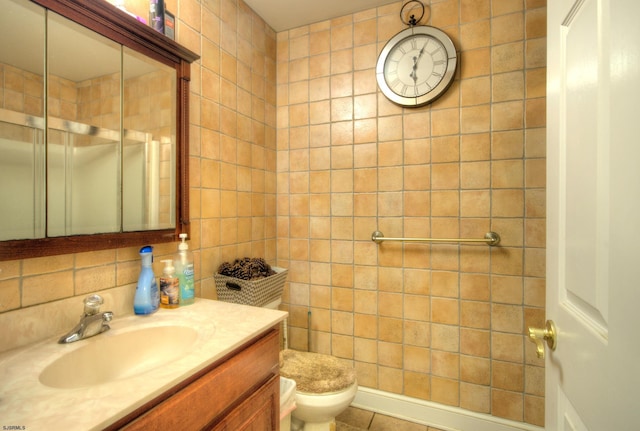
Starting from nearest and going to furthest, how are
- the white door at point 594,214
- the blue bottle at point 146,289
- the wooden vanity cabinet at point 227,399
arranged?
the white door at point 594,214, the wooden vanity cabinet at point 227,399, the blue bottle at point 146,289

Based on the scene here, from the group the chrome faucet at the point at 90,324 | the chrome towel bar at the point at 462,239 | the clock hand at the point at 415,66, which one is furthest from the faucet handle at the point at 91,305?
the clock hand at the point at 415,66

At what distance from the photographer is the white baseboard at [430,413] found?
4.87 feet

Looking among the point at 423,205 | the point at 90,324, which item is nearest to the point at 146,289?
the point at 90,324

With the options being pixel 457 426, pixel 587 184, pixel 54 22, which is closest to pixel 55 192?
pixel 54 22

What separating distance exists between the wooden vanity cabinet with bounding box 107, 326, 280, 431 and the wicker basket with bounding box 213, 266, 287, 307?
379 millimetres

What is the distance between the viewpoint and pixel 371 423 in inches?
64.1

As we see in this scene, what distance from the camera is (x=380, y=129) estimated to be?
171 centimetres

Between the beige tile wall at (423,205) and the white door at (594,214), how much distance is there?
0.85 metres

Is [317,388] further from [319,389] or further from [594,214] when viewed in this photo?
[594,214]

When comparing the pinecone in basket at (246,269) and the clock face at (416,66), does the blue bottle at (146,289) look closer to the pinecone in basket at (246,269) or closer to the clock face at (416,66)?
the pinecone in basket at (246,269)

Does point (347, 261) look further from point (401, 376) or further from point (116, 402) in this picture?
point (116, 402)

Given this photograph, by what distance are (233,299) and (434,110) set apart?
1460 mm

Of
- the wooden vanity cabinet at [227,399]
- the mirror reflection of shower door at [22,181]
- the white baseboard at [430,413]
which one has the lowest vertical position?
the white baseboard at [430,413]

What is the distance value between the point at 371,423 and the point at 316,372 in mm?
553
